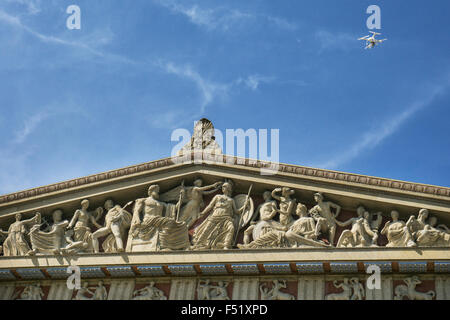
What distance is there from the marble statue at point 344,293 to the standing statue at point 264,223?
76.8 inches

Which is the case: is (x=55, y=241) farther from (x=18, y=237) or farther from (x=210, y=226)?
(x=210, y=226)

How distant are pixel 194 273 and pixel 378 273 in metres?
4.15

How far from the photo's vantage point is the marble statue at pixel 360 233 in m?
18.7

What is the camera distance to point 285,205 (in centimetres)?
1964

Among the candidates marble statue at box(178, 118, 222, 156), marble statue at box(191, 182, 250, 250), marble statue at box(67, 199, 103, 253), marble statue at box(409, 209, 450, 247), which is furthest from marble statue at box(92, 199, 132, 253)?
marble statue at box(409, 209, 450, 247)

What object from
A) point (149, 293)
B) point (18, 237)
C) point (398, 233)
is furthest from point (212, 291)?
point (18, 237)

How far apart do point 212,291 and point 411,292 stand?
4.40 m

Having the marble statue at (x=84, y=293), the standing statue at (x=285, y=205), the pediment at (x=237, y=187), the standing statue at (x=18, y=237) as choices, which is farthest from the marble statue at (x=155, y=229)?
the standing statue at (x=18, y=237)

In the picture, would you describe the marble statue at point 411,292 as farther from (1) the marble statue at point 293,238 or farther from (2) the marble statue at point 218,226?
(2) the marble statue at point 218,226

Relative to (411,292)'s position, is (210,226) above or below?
above
